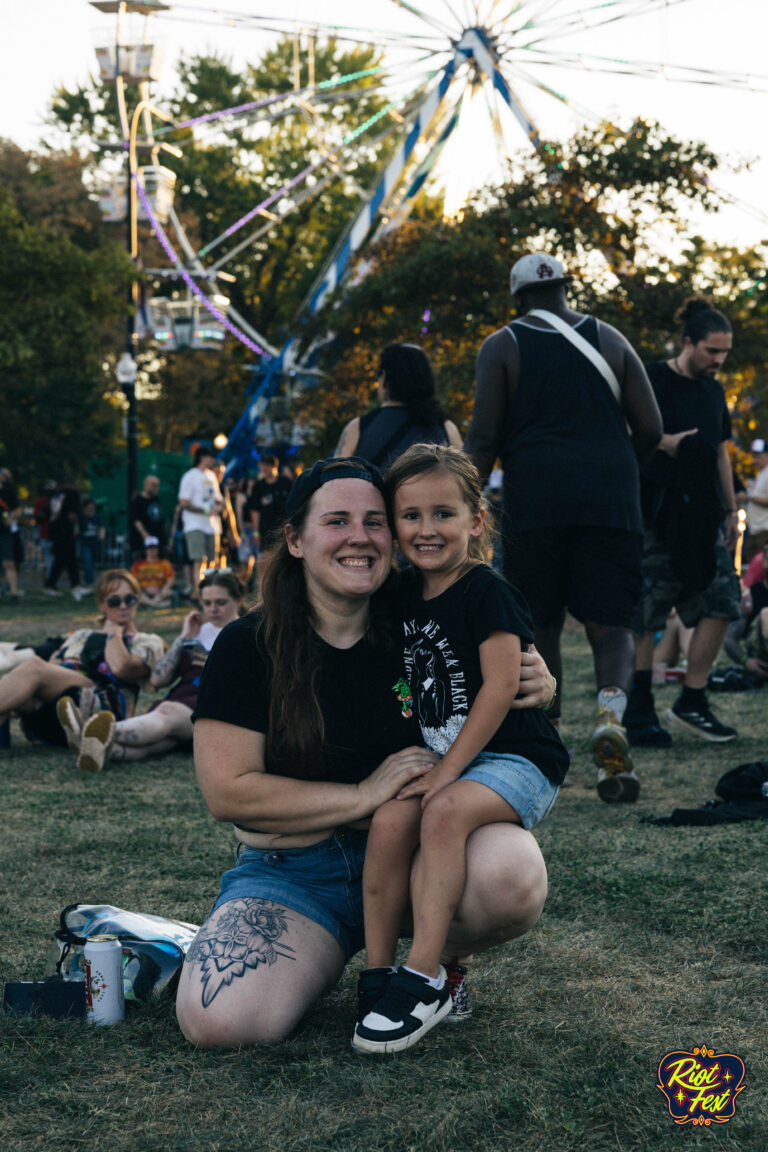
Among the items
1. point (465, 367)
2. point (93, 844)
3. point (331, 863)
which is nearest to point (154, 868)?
point (93, 844)

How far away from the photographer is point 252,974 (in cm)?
257

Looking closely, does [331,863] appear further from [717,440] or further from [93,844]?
[717,440]

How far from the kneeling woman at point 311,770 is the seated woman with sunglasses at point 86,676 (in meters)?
3.56

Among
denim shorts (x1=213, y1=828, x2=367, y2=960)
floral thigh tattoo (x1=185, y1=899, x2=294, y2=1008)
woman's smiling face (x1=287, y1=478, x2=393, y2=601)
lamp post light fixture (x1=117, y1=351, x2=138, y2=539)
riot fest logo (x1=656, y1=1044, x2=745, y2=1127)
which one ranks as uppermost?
lamp post light fixture (x1=117, y1=351, x2=138, y2=539)

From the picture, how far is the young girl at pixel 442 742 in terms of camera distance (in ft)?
8.13

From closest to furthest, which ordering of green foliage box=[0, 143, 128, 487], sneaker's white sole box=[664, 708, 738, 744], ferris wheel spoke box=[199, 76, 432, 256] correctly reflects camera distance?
sneaker's white sole box=[664, 708, 738, 744] → green foliage box=[0, 143, 128, 487] → ferris wheel spoke box=[199, 76, 432, 256]

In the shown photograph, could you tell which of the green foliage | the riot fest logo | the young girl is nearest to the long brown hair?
the young girl

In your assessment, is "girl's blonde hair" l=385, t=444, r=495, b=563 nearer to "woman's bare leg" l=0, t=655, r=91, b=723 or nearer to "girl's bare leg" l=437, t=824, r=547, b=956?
"girl's bare leg" l=437, t=824, r=547, b=956

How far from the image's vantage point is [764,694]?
25.3 ft

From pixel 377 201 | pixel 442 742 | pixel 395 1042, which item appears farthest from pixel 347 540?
pixel 377 201

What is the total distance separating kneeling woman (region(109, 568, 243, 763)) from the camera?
6098mm

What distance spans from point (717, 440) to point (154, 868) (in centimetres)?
336

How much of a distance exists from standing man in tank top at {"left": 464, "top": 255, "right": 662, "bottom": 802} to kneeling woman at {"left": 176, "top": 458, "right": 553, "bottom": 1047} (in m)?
1.91

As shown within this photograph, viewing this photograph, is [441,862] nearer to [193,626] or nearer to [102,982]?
[102,982]
